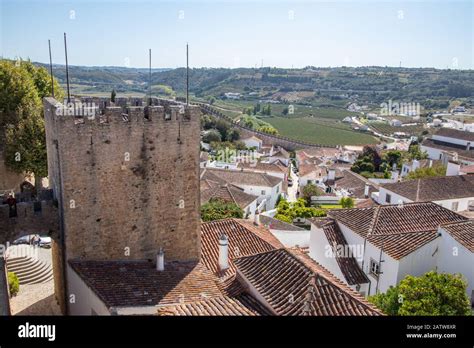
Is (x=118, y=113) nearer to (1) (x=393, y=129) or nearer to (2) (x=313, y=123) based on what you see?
(1) (x=393, y=129)

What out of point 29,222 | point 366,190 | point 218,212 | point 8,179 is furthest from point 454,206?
point 29,222

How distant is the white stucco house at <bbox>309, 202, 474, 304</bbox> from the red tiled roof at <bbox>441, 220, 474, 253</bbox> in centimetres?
4

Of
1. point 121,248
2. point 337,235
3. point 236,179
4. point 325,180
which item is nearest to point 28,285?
point 121,248

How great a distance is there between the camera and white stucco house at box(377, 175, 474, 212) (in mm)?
30594

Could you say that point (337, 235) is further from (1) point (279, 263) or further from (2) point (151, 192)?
(2) point (151, 192)

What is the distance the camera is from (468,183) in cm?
3334

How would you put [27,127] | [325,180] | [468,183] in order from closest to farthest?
[27,127], [468,183], [325,180]

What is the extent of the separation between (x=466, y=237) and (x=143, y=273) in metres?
11.5

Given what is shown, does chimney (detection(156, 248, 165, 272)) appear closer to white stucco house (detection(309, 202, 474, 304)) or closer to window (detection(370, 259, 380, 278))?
A: white stucco house (detection(309, 202, 474, 304))

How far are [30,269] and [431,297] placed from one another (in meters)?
15.0
